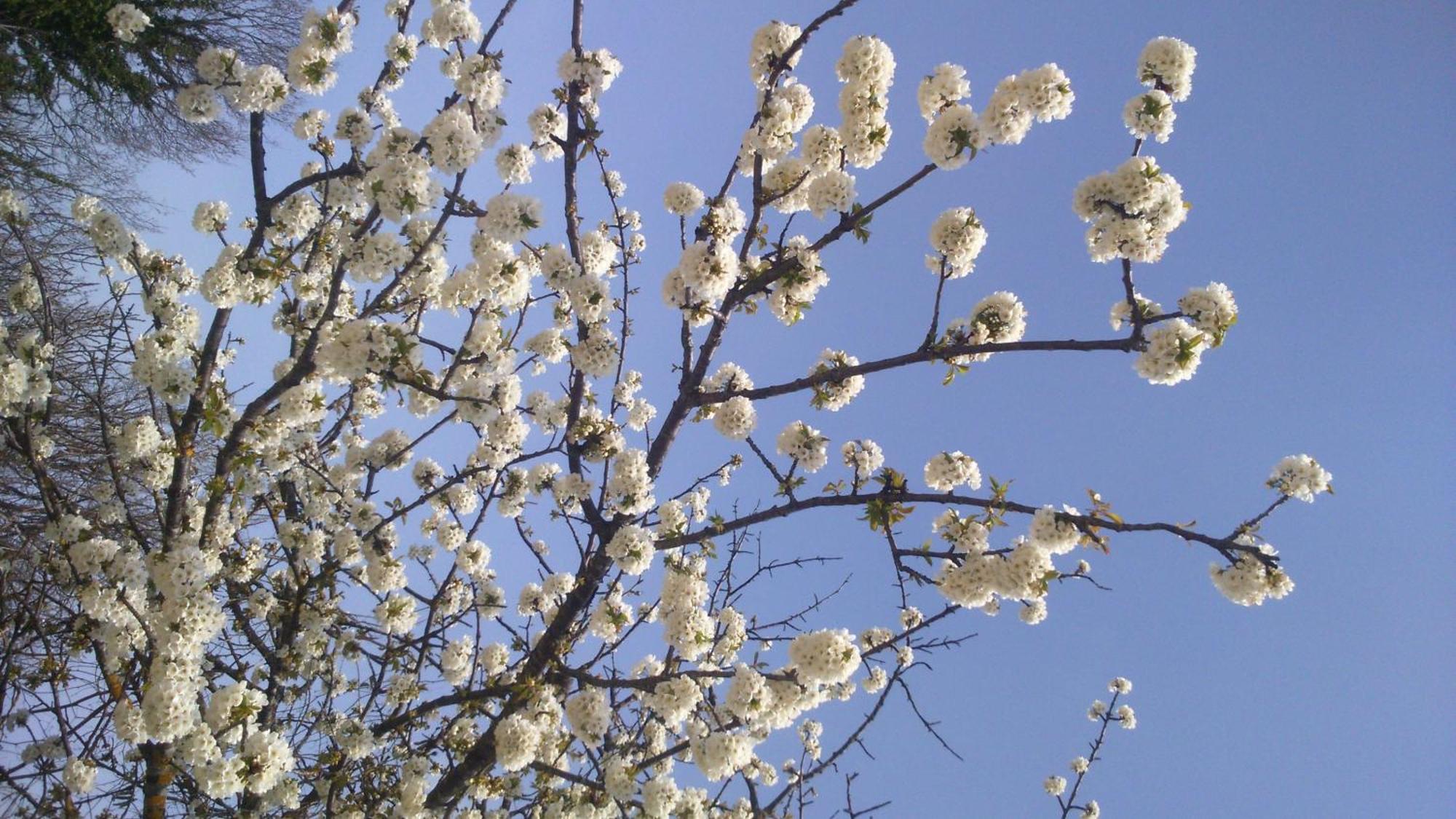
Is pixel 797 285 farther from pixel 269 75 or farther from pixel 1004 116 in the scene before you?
pixel 269 75

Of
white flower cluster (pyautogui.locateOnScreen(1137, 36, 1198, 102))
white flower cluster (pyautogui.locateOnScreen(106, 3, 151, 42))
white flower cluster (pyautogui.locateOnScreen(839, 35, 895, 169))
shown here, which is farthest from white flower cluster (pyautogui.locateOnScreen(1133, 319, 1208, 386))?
white flower cluster (pyautogui.locateOnScreen(106, 3, 151, 42))

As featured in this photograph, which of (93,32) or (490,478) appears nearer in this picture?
(490,478)

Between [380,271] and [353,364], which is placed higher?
[380,271]

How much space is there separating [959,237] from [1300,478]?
2034 mm

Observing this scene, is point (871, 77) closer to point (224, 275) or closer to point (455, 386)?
point (455, 386)

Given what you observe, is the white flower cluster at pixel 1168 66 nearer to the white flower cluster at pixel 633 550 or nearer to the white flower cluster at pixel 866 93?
the white flower cluster at pixel 866 93

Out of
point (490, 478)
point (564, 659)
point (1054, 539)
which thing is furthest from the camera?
point (490, 478)

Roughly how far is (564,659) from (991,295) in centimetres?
353

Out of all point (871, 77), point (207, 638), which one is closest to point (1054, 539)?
point (871, 77)

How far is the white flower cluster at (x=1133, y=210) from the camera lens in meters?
3.41

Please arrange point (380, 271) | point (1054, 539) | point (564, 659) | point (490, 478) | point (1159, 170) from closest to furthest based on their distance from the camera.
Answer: point (1159, 170) < point (1054, 539) < point (380, 271) < point (564, 659) < point (490, 478)

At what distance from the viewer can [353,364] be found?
388 cm

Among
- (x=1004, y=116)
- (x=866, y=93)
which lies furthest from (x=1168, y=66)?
(x=866, y=93)

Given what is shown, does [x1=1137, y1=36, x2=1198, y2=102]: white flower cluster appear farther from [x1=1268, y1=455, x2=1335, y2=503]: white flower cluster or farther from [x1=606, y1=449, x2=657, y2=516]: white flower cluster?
[x1=606, y1=449, x2=657, y2=516]: white flower cluster
